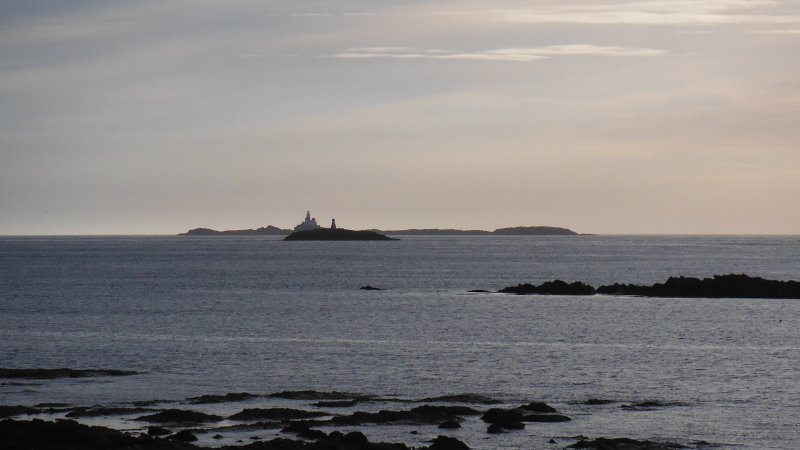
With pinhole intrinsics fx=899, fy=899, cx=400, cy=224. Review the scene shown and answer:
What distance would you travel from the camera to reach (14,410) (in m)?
28.9

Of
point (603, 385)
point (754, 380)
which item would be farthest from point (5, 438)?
point (754, 380)

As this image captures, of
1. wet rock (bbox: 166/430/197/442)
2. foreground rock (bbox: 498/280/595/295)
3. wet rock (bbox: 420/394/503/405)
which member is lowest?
wet rock (bbox: 420/394/503/405)

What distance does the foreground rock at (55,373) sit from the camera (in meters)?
36.4

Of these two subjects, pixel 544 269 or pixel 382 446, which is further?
pixel 544 269

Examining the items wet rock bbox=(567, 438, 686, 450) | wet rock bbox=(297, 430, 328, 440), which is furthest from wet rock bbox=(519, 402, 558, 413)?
wet rock bbox=(297, 430, 328, 440)

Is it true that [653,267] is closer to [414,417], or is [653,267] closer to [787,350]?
[787,350]

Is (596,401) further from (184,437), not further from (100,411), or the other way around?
(100,411)

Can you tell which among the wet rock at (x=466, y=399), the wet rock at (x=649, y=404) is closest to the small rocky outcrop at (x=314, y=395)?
the wet rock at (x=466, y=399)

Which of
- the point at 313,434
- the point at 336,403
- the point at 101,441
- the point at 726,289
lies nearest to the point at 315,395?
the point at 336,403

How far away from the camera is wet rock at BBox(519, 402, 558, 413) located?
2956 centimetres

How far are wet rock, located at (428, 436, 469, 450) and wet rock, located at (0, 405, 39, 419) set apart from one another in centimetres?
1365

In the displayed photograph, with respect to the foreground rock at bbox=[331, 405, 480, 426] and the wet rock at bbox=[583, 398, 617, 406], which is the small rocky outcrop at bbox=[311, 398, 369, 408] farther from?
the wet rock at bbox=[583, 398, 617, 406]

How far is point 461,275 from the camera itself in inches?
4906

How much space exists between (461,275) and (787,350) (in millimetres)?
79377
